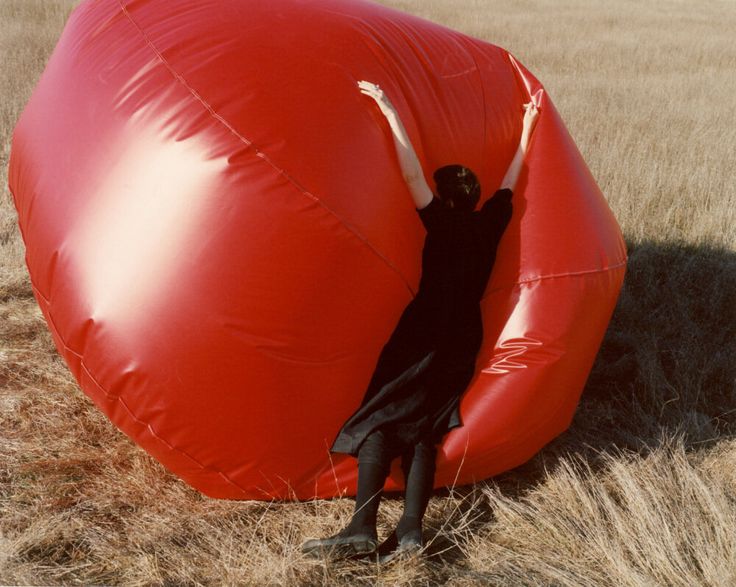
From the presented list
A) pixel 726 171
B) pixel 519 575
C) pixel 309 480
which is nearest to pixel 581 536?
pixel 519 575

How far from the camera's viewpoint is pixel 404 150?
2752 millimetres

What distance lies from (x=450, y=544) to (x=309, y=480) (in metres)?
0.56

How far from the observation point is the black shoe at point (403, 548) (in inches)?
98.1

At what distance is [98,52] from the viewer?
9.36ft

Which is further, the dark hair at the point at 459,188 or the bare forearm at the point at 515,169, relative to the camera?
the bare forearm at the point at 515,169

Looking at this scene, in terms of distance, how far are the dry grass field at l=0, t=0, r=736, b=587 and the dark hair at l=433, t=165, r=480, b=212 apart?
112cm

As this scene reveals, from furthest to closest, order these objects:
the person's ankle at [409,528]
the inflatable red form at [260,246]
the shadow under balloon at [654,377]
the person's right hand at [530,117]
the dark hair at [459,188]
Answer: the person's right hand at [530,117] < the shadow under balloon at [654,377] < the dark hair at [459,188] < the person's ankle at [409,528] < the inflatable red form at [260,246]

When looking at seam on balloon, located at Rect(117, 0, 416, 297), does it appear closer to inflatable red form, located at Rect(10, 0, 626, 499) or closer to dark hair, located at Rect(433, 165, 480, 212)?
inflatable red form, located at Rect(10, 0, 626, 499)

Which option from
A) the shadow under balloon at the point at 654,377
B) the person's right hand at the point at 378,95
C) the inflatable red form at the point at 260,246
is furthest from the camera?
the shadow under balloon at the point at 654,377

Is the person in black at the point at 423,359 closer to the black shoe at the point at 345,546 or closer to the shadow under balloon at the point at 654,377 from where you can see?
the black shoe at the point at 345,546

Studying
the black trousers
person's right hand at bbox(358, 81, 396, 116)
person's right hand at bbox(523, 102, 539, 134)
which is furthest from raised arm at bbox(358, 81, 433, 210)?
the black trousers

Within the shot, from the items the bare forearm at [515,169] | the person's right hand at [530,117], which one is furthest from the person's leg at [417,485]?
the person's right hand at [530,117]

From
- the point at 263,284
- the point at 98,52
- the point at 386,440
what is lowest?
the point at 386,440

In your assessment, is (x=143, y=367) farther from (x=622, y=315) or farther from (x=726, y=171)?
(x=726, y=171)
